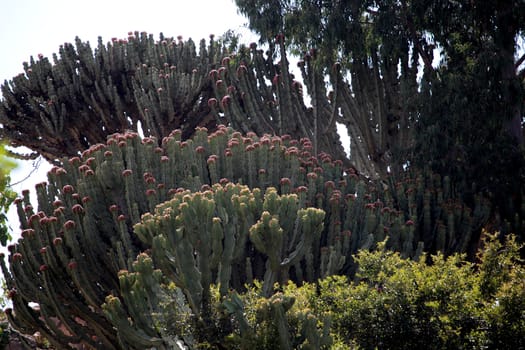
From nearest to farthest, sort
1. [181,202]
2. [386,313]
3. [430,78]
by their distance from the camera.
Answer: [386,313] → [181,202] → [430,78]

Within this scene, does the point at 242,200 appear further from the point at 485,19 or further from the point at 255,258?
the point at 485,19

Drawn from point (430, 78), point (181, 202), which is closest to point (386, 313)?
point (181, 202)

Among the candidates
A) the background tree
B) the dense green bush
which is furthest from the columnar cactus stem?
the background tree

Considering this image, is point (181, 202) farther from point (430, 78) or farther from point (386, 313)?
point (430, 78)

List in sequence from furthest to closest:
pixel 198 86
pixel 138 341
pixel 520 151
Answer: pixel 198 86 → pixel 520 151 → pixel 138 341

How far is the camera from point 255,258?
9.56 metres

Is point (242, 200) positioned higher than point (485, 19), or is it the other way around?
point (485, 19)

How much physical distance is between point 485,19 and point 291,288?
7.63m

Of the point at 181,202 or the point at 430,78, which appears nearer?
the point at 181,202

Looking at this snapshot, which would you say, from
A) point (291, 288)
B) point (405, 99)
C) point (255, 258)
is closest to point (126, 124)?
point (405, 99)

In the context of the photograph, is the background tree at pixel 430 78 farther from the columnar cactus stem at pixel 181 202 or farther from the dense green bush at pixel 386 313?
the dense green bush at pixel 386 313

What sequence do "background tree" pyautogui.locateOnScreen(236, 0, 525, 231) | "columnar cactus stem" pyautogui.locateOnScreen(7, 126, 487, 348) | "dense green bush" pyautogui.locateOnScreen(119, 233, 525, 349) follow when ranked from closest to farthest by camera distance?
1. "dense green bush" pyautogui.locateOnScreen(119, 233, 525, 349)
2. "columnar cactus stem" pyautogui.locateOnScreen(7, 126, 487, 348)
3. "background tree" pyautogui.locateOnScreen(236, 0, 525, 231)

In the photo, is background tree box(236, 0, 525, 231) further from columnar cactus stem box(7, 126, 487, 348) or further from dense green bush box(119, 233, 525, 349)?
dense green bush box(119, 233, 525, 349)

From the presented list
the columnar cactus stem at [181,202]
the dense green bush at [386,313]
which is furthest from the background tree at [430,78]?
the dense green bush at [386,313]
